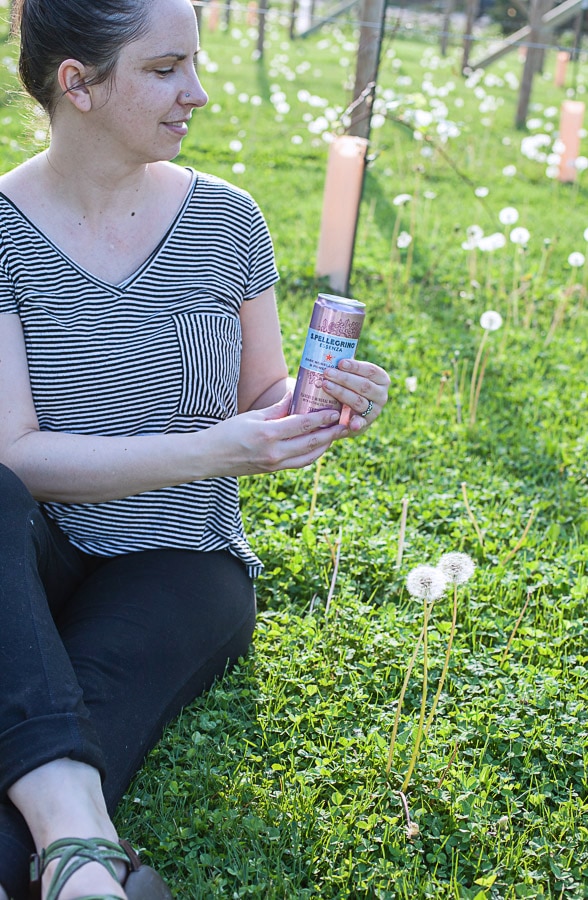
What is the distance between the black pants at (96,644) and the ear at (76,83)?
2.49ft

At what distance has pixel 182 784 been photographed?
2.02 m

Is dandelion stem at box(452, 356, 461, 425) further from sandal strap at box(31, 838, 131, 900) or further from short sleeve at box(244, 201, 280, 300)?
sandal strap at box(31, 838, 131, 900)

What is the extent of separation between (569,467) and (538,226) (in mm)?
3672

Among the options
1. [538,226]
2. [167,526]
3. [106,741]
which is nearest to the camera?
[106,741]

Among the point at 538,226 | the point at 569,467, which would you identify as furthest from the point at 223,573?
the point at 538,226

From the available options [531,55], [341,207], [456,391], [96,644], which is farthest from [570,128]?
[96,644]

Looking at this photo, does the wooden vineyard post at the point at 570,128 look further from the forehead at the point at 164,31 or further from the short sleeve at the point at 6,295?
the short sleeve at the point at 6,295

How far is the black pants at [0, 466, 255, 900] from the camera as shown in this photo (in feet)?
5.31

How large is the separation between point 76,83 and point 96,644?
1.11 meters

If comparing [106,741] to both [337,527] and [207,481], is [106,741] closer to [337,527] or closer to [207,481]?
[207,481]

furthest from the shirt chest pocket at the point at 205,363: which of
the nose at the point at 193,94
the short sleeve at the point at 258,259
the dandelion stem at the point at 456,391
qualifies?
the dandelion stem at the point at 456,391

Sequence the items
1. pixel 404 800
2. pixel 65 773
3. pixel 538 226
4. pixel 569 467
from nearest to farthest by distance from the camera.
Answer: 1. pixel 65 773
2. pixel 404 800
3. pixel 569 467
4. pixel 538 226

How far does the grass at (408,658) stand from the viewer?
1.90 meters

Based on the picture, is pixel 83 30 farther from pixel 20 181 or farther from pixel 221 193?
pixel 221 193
